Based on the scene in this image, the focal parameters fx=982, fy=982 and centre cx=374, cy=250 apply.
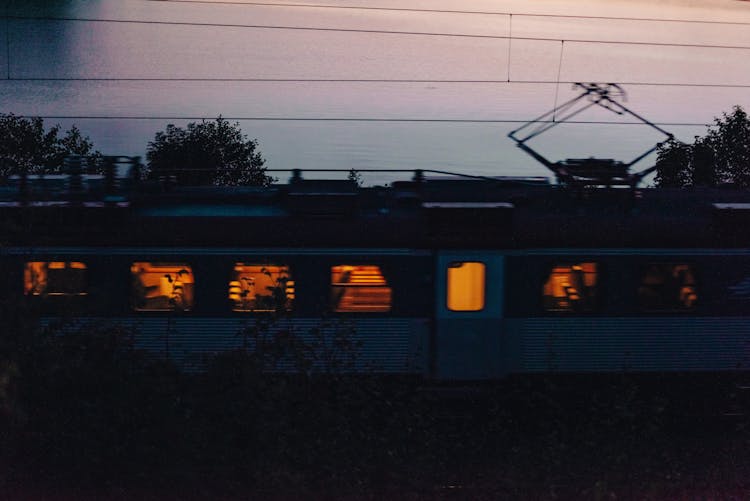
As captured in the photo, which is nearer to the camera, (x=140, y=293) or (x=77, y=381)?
(x=77, y=381)

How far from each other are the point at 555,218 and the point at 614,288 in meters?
1.14

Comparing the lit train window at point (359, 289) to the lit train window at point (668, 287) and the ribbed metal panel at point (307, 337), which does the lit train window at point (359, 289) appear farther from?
the lit train window at point (668, 287)

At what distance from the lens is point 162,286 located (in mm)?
11883

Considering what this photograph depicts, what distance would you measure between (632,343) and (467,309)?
7.16ft

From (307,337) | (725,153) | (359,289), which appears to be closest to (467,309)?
(359,289)

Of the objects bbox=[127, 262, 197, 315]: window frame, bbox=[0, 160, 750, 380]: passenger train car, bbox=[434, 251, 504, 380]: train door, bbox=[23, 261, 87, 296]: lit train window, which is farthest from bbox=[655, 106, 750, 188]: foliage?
bbox=[23, 261, 87, 296]: lit train window

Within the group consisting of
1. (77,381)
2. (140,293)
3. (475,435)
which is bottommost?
(475,435)

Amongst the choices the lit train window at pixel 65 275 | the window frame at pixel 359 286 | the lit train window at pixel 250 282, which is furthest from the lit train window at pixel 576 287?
the lit train window at pixel 65 275

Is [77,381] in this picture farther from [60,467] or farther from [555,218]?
[555,218]

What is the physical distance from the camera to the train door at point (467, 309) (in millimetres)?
11969

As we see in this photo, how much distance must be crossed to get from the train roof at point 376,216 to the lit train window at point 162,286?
31cm

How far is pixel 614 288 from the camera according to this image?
12.2 meters

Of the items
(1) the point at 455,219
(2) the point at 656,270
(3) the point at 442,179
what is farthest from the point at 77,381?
(2) the point at 656,270

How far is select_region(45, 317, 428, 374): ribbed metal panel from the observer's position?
11711mm
